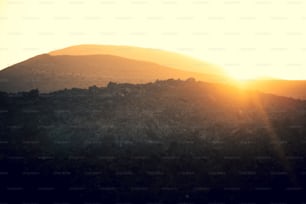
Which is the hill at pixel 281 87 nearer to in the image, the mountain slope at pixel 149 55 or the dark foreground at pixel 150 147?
the dark foreground at pixel 150 147

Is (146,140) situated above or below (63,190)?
above

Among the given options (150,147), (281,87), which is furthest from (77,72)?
(150,147)

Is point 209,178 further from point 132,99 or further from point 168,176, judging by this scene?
point 132,99

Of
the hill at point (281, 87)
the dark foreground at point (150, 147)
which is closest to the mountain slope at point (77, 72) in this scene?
the hill at point (281, 87)

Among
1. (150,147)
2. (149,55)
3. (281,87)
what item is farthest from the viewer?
(149,55)

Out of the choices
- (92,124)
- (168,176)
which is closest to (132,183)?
(168,176)

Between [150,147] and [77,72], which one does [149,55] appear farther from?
[150,147]
